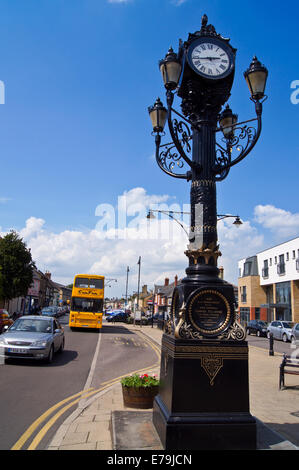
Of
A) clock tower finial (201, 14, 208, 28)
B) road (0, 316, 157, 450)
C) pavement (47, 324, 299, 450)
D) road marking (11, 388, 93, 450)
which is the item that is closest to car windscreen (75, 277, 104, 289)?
road (0, 316, 157, 450)

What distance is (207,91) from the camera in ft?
18.5

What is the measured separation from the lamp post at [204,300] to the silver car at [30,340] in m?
6.77

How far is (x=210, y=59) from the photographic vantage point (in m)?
5.64

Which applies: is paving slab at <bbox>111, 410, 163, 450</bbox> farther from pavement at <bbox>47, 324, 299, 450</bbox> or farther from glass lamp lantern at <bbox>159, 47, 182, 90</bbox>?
glass lamp lantern at <bbox>159, 47, 182, 90</bbox>

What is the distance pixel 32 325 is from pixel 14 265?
25.0 m

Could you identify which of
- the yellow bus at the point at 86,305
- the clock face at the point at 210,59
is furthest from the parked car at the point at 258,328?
the clock face at the point at 210,59

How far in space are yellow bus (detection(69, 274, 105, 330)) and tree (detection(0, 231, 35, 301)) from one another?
11969 mm

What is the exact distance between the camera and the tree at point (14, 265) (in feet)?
115

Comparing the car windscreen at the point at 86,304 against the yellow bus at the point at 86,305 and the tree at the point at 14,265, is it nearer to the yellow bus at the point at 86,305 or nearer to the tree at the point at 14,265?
the yellow bus at the point at 86,305

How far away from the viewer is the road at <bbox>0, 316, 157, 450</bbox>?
5.14 metres

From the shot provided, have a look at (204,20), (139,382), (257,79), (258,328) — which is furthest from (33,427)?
(258,328)

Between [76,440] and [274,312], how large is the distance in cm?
4442

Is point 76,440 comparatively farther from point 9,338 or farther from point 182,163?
point 9,338
